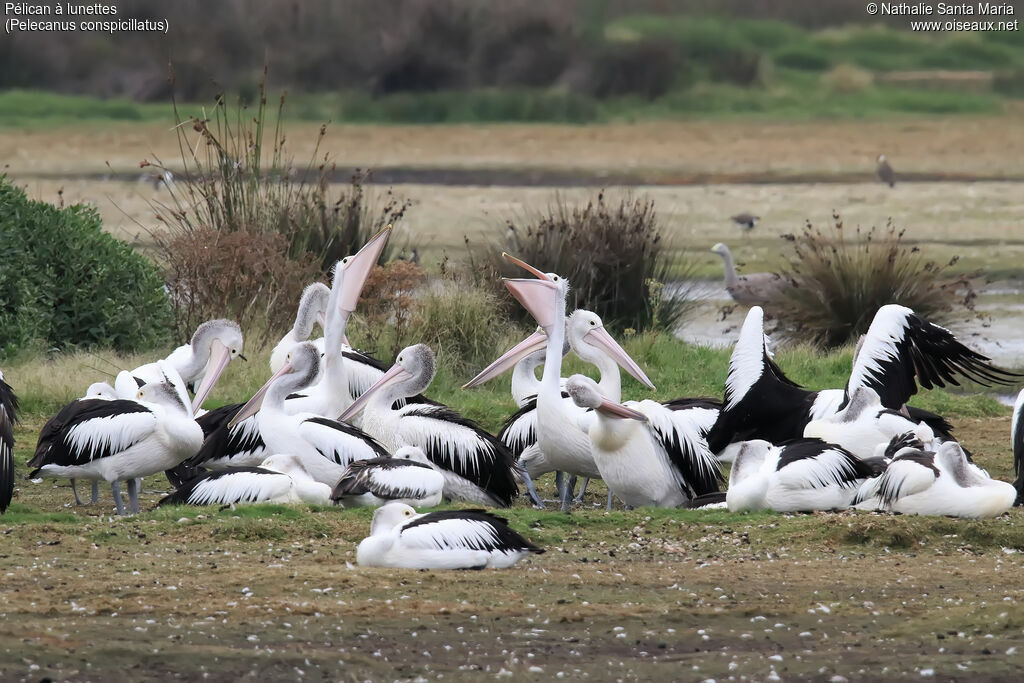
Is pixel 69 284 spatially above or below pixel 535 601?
above

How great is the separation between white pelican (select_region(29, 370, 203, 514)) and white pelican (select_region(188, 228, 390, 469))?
2.41ft

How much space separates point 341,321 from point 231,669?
514 centimetres

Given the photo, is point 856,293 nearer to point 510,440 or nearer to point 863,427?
point 863,427

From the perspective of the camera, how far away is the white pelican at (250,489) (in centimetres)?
763

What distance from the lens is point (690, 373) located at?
1262cm

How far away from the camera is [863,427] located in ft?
28.6

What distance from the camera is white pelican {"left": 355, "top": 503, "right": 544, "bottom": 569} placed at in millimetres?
6227

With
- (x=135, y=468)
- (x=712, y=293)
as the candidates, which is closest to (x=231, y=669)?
(x=135, y=468)

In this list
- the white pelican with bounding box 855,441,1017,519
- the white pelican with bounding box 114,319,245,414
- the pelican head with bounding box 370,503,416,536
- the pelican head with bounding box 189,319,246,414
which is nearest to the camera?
the pelican head with bounding box 370,503,416,536

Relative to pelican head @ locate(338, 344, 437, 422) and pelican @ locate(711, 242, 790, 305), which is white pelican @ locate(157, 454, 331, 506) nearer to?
pelican head @ locate(338, 344, 437, 422)

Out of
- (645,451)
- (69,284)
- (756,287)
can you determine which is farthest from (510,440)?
(756,287)

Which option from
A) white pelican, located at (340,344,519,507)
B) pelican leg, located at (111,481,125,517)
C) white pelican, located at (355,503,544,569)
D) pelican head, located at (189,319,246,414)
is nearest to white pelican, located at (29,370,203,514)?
pelican leg, located at (111,481,125,517)

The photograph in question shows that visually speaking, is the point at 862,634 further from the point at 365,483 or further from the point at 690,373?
the point at 690,373

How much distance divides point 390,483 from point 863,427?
9.46 feet
